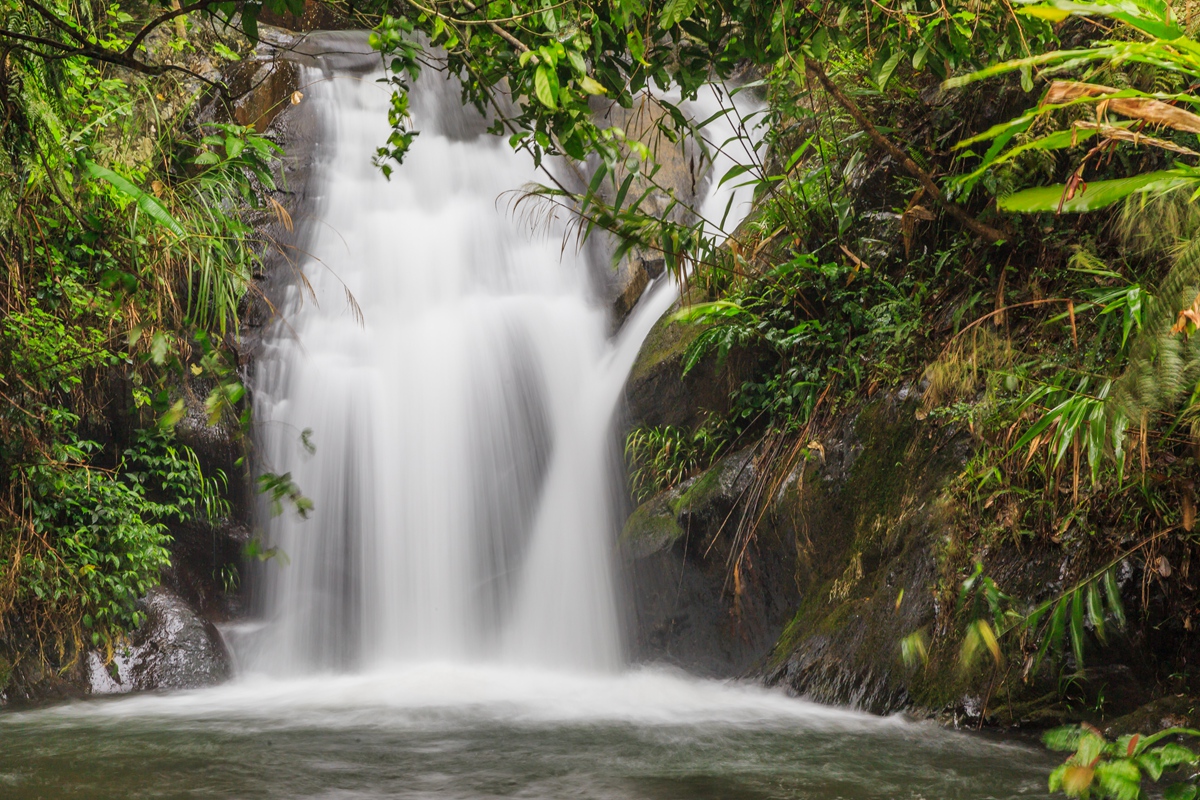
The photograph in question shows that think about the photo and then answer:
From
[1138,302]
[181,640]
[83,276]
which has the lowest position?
[181,640]

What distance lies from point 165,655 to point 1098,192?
603 cm

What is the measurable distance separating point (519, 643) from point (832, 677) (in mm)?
2857

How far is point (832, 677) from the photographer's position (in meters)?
4.48

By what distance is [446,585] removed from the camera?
23.6ft

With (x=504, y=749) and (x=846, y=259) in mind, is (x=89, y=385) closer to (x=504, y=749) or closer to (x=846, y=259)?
(x=504, y=749)

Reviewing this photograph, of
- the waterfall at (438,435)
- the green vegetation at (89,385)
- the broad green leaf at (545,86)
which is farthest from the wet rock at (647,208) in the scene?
the broad green leaf at (545,86)

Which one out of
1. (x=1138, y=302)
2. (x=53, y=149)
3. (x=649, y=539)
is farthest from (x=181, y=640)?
(x=1138, y=302)

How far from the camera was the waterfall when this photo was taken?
6.87 meters

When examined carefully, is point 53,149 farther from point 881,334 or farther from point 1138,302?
point 881,334

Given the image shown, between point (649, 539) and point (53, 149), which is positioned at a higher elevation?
point (53, 149)

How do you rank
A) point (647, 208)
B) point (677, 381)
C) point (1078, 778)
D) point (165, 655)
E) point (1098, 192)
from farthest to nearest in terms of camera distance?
1. point (647, 208)
2. point (677, 381)
3. point (165, 655)
4. point (1098, 192)
5. point (1078, 778)

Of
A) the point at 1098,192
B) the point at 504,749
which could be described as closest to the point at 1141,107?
the point at 1098,192

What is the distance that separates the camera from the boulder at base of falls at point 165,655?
5801mm

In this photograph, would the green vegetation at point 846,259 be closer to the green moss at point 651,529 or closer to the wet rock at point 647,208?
the green moss at point 651,529
